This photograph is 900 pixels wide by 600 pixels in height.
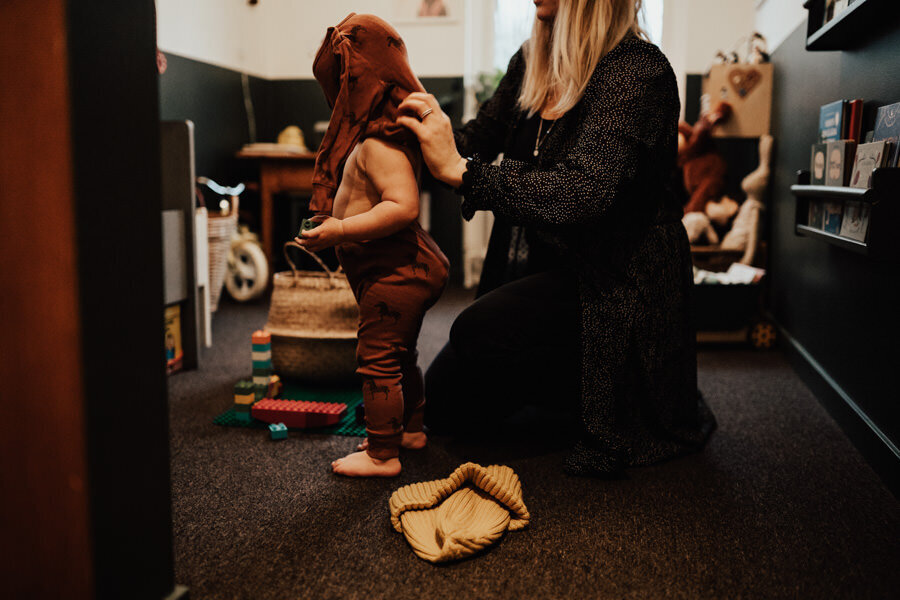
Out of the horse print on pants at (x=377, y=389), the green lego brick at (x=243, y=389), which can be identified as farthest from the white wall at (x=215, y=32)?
the horse print on pants at (x=377, y=389)

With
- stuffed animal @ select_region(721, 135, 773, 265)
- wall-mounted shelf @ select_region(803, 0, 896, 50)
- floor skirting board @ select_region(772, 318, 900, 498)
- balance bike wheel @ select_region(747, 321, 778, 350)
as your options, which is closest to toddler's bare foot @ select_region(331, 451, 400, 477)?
floor skirting board @ select_region(772, 318, 900, 498)

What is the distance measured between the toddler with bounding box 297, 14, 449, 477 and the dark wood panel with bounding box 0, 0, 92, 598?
0.54 meters

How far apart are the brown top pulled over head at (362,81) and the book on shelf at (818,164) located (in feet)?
3.43

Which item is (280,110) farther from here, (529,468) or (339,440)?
(529,468)

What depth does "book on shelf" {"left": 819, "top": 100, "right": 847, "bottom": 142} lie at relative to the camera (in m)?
1.60

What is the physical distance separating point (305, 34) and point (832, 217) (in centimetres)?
309

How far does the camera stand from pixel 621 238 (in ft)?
4.60

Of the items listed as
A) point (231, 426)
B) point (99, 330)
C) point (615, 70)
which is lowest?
point (231, 426)

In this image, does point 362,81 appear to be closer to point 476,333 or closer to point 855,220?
point 476,333

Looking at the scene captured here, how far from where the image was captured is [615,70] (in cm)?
132

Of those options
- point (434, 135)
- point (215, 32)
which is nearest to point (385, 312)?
point (434, 135)

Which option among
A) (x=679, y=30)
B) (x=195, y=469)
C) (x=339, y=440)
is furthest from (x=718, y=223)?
(x=195, y=469)

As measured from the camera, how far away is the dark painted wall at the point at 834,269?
1.46 meters

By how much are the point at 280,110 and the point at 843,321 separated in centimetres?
322
